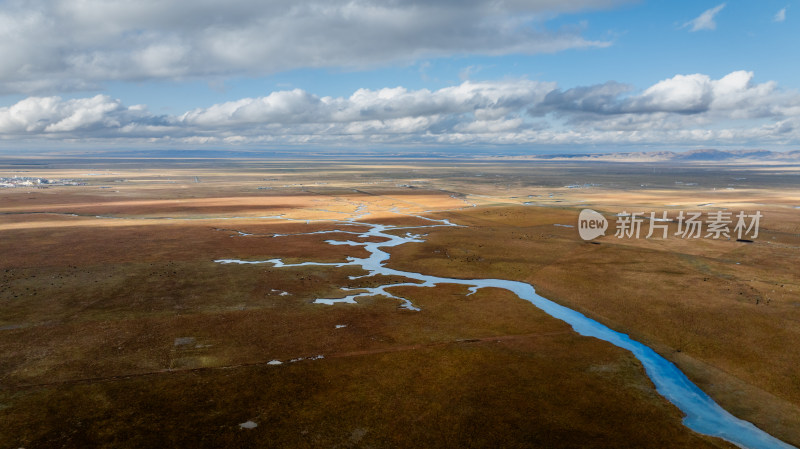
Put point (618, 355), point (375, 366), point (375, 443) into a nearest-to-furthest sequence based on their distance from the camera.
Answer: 1. point (375, 443)
2. point (375, 366)
3. point (618, 355)

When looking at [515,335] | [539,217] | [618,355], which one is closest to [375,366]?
[515,335]

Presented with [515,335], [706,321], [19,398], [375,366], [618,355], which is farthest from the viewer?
[706,321]

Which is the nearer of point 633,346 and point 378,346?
point 378,346

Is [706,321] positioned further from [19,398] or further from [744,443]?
[19,398]
